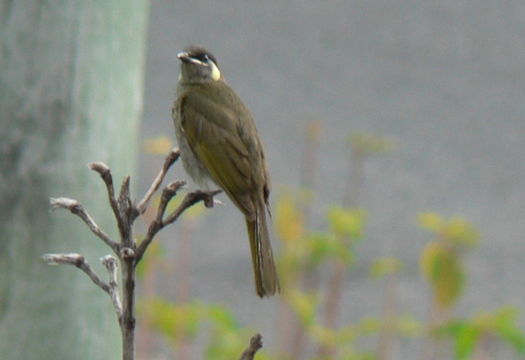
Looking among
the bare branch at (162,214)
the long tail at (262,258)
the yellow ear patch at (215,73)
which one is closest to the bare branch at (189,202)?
the bare branch at (162,214)

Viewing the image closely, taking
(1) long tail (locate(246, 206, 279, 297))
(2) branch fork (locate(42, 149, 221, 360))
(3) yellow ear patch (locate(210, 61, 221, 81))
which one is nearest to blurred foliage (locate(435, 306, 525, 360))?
(3) yellow ear patch (locate(210, 61, 221, 81))

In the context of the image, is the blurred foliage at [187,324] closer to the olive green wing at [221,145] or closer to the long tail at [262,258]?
the olive green wing at [221,145]

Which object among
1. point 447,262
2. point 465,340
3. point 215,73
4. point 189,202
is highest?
point 215,73

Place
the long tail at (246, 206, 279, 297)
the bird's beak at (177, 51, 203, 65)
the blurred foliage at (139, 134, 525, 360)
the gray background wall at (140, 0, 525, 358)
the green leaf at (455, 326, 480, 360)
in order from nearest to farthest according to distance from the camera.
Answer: the long tail at (246, 206, 279, 297) < the bird's beak at (177, 51, 203, 65) < the green leaf at (455, 326, 480, 360) < the blurred foliage at (139, 134, 525, 360) < the gray background wall at (140, 0, 525, 358)

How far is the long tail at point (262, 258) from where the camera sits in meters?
1.93

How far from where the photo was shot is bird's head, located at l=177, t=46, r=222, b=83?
2992 mm

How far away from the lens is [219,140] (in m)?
2.82

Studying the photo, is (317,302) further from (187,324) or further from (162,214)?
(162,214)

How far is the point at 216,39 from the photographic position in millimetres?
10172

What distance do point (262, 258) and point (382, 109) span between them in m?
7.37

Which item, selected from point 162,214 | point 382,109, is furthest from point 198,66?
point 382,109

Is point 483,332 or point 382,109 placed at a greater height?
point 382,109

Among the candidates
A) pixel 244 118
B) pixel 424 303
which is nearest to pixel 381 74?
pixel 424 303

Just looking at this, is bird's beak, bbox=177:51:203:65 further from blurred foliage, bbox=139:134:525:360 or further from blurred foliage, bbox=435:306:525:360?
blurred foliage, bbox=435:306:525:360
